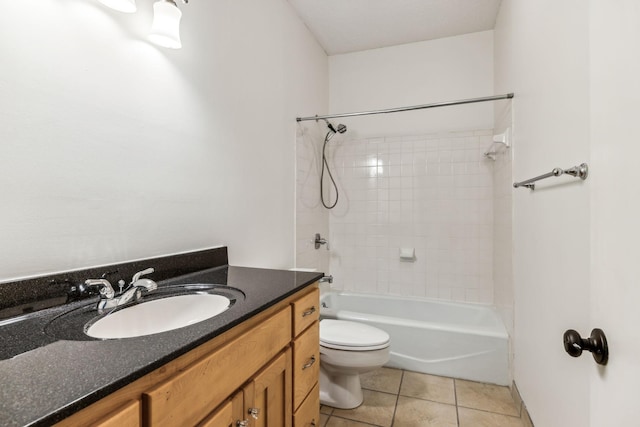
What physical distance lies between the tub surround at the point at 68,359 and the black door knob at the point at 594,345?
2.52ft

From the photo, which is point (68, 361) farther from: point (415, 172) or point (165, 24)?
point (415, 172)

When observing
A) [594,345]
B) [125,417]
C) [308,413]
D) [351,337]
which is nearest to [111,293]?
[125,417]

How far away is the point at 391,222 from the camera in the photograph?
9.46ft

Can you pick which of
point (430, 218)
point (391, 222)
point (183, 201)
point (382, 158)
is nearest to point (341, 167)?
point (382, 158)

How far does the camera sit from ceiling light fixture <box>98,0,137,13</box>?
98 centimetres

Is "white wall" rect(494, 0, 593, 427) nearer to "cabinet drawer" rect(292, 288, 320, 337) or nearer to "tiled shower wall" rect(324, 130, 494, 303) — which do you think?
"tiled shower wall" rect(324, 130, 494, 303)

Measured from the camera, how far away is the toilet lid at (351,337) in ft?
5.60

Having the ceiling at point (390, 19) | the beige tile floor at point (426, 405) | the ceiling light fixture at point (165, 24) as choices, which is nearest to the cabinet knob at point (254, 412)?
the beige tile floor at point (426, 405)

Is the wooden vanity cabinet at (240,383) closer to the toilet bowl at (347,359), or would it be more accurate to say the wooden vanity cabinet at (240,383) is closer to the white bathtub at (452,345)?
the toilet bowl at (347,359)

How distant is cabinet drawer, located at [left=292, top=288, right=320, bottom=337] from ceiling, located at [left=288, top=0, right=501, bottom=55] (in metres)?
2.15

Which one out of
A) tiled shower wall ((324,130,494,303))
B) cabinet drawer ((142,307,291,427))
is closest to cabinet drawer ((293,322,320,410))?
cabinet drawer ((142,307,291,427))

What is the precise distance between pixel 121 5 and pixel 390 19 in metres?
2.09

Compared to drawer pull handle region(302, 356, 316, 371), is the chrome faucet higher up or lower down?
higher up

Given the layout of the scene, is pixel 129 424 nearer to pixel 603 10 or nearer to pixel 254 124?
pixel 603 10
